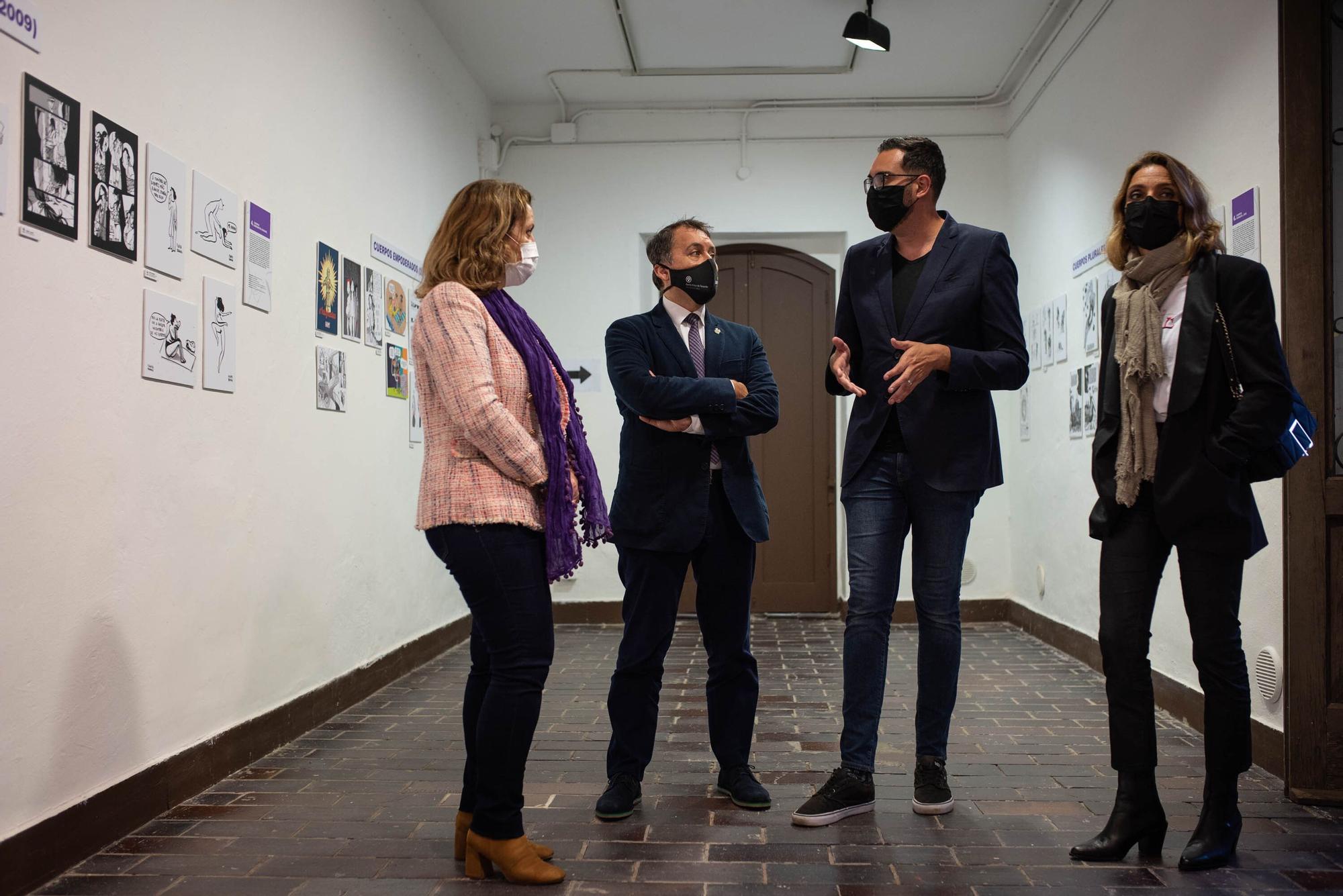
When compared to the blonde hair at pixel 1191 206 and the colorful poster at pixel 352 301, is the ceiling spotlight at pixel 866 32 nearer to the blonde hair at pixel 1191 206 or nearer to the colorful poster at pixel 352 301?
the colorful poster at pixel 352 301

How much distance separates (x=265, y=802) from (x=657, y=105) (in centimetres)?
546

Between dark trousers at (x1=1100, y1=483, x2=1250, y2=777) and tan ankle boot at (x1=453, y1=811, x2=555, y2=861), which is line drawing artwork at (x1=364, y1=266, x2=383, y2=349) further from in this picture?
dark trousers at (x1=1100, y1=483, x2=1250, y2=777)

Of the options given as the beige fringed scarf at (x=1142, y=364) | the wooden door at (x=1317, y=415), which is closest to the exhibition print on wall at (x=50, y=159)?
the beige fringed scarf at (x=1142, y=364)

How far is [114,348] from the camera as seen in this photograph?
9.19ft

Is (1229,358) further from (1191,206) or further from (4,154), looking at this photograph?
(4,154)

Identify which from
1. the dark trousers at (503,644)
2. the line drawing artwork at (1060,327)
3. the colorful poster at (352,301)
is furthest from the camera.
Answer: the line drawing artwork at (1060,327)

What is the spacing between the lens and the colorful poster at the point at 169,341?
2939mm

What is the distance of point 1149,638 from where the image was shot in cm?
249

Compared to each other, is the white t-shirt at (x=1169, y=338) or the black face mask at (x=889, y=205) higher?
the black face mask at (x=889, y=205)

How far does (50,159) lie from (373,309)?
235cm

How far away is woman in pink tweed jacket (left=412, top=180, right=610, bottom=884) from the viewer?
2.30m

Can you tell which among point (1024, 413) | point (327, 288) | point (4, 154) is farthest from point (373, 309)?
point (1024, 413)

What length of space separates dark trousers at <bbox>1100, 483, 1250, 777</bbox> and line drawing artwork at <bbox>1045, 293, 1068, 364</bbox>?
3.47 m

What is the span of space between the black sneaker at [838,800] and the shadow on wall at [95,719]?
1.75m
